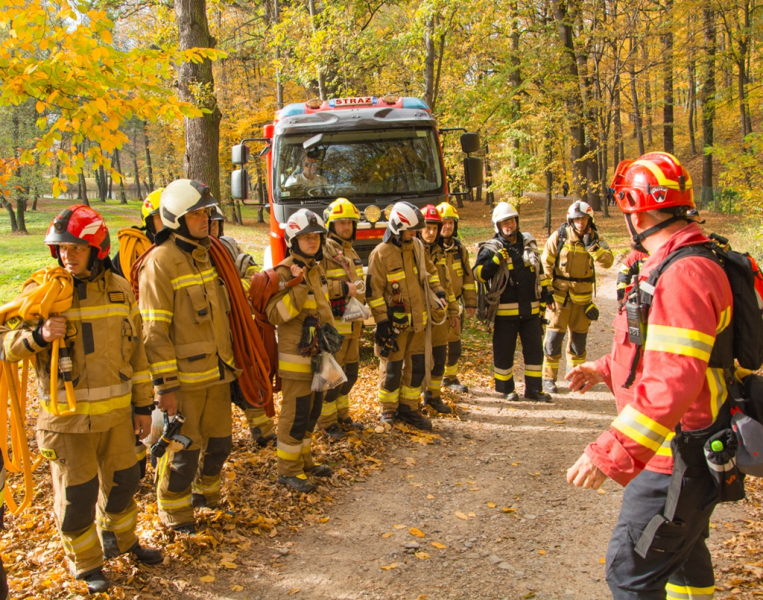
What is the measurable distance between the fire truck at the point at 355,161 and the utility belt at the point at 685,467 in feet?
18.8

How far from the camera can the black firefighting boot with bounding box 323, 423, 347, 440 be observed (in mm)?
5969

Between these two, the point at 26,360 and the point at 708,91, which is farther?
the point at 708,91

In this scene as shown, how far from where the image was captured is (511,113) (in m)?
17.1

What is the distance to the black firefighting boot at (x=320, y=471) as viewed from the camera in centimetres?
512

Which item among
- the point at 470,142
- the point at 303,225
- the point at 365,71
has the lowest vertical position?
the point at 303,225

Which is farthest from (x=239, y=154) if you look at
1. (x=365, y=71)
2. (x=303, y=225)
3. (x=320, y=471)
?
(x=365, y=71)

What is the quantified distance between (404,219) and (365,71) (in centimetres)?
888

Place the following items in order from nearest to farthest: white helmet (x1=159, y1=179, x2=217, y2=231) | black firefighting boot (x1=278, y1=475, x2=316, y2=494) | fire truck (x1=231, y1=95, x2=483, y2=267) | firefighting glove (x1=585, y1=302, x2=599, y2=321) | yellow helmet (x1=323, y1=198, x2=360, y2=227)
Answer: white helmet (x1=159, y1=179, x2=217, y2=231) < black firefighting boot (x1=278, y1=475, x2=316, y2=494) < yellow helmet (x1=323, y1=198, x2=360, y2=227) < firefighting glove (x1=585, y1=302, x2=599, y2=321) < fire truck (x1=231, y1=95, x2=483, y2=267)

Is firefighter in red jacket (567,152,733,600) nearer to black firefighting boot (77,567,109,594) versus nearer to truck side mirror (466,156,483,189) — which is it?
black firefighting boot (77,567,109,594)

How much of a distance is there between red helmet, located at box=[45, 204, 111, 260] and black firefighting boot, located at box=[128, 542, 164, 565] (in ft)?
6.24

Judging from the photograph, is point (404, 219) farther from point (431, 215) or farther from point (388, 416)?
point (388, 416)

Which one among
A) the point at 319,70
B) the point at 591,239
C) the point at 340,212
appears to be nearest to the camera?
the point at 340,212

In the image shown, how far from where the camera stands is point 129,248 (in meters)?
4.70

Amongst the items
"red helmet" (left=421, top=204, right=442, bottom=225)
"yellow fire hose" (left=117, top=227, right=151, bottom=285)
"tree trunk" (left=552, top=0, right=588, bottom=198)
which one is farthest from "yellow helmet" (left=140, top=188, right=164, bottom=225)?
"tree trunk" (left=552, top=0, right=588, bottom=198)
